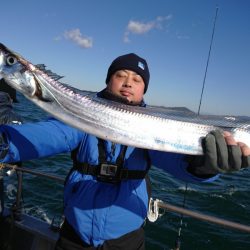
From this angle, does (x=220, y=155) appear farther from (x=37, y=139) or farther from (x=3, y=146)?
(x=3, y=146)

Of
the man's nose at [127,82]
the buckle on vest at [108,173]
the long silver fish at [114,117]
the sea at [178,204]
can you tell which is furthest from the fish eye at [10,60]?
the sea at [178,204]

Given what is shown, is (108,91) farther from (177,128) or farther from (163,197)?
(163,197)

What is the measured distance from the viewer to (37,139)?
9.66 ft

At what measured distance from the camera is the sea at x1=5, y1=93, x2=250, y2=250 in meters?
9.01

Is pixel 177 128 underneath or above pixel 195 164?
above

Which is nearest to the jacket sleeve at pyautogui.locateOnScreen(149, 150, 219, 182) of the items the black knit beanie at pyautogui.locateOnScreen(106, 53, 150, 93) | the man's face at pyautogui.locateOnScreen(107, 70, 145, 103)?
the man's face at pyautogui.locateOnScreen(107, 70, 145, 103)

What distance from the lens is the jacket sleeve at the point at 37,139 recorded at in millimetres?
2766

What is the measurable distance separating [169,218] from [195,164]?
7.69 meters

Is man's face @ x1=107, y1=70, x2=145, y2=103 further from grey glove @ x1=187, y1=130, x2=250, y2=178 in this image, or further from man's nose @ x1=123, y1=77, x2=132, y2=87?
grey glove @ x1=187, y1=130, x2=250, y2=178

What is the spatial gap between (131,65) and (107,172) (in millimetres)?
1554

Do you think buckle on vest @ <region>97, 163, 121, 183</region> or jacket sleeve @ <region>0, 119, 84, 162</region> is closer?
jacket sleeve @ <region>0, 119, 84, 162</region>

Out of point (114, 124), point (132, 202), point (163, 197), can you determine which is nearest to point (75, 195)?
point (132, 202)

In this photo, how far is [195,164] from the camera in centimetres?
314

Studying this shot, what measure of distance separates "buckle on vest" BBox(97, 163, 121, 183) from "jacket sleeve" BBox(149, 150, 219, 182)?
0.53 metres
